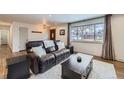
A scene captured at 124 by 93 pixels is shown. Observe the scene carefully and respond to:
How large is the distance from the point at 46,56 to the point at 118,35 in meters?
2.30

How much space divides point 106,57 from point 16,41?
4.49 meters

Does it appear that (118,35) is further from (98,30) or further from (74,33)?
(74,33)

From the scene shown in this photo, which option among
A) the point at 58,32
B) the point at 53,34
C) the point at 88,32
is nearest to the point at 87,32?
the point at 88,32

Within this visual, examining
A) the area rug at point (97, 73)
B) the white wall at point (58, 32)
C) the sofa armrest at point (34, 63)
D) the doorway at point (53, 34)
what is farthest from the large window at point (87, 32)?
the sofa armrest at point (34, 63)

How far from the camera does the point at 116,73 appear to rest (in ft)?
8.38

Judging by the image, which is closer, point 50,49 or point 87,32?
point 87,32

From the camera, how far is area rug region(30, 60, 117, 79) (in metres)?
2.42

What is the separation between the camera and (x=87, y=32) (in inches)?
111

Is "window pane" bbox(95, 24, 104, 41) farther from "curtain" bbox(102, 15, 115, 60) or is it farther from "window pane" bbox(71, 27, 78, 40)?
"window pane" bbox(71, 27, 78, 40)

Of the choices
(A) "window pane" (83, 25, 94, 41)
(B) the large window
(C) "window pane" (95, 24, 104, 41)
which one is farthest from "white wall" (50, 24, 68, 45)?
(C) "window pane" (95, 24, 104, 41)

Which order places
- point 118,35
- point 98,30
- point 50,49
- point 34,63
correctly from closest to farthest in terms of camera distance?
point 34,63, point 98,30, point 118,35, point 50,49

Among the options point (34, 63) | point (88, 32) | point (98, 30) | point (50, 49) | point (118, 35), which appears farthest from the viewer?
point (50, 49)

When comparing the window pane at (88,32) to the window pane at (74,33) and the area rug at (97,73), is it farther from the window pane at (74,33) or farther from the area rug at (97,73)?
the area rug at (97,73)
